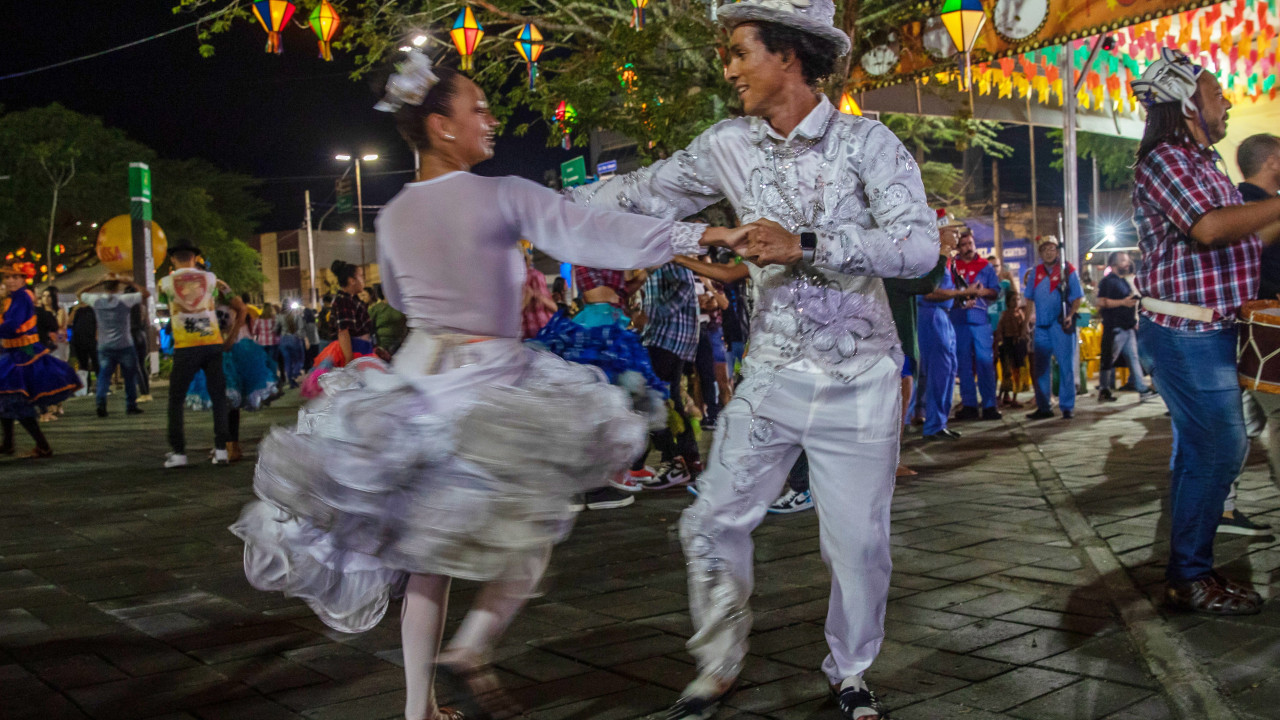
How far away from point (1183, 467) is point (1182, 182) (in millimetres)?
1086

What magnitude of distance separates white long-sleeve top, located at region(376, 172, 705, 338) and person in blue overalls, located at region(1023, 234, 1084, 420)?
9.23m

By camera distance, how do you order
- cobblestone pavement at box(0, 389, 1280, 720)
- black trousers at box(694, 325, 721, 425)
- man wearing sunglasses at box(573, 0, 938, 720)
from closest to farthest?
1. man wearing sunglasses at box(573, 0, 938, 720)
2. cobblestone pavement at box(0, 389, 1280, 720)
3. black trousers at box(694, 325, 721, 425)

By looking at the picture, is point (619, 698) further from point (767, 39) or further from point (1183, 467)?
point (1183, 467)

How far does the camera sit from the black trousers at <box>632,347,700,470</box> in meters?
7.05

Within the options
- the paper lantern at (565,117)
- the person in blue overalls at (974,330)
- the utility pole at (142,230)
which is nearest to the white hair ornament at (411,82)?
the person in blue overalls at (974,330)

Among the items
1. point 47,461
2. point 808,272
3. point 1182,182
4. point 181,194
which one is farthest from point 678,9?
point 181,194

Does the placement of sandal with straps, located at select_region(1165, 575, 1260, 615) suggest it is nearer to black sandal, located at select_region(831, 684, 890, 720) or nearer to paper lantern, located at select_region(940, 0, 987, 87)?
black sandal, located at select_region(831, 684, 890, 720)

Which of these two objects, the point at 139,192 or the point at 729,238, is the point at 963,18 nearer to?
the point at 729,238

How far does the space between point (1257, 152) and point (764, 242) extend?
10.6 ft

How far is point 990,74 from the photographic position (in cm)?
1277

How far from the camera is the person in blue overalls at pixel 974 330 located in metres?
10.4

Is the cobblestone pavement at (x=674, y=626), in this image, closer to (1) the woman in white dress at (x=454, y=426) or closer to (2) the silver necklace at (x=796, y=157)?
(1) the woman in white dress at (x=454, y=426)

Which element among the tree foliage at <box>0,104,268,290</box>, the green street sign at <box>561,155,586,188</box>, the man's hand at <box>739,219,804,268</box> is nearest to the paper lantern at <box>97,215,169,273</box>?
the green street sign at <box>561,155,586,188</box>

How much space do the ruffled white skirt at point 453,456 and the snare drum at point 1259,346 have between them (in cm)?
253
